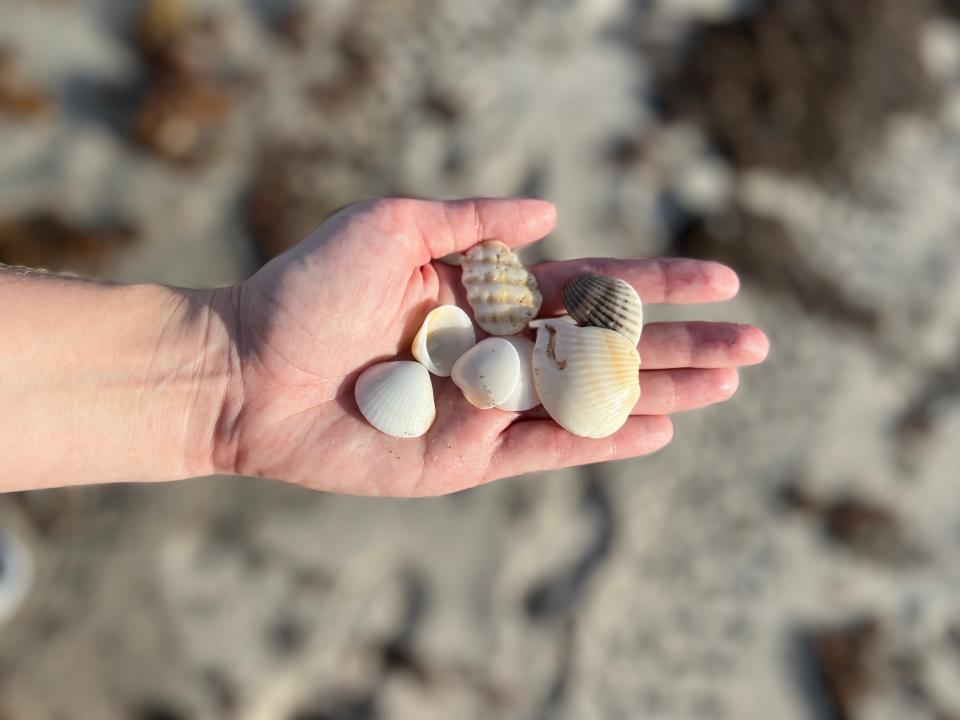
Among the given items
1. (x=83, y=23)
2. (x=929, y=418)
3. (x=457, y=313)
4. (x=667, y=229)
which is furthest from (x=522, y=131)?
(x=929, y=418)


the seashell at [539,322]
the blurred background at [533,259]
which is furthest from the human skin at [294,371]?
the blurred background at [533,259]

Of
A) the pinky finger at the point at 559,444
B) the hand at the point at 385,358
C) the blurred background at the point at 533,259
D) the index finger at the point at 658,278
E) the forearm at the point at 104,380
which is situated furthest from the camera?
the blurred background at the point at 533,259

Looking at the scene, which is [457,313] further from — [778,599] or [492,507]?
[778,599]

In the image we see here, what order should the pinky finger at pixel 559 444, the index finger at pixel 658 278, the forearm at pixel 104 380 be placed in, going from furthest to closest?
the index finger at pixel 658 278
the pinky finger at pixel 559 444
the forearm at pixel 104 380

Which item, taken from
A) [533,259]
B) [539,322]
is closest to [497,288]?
[539,322]

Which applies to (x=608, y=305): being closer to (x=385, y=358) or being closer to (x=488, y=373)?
(x=488, y=373)

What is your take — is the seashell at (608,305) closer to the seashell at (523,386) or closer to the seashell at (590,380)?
the seashell at (590,380)
